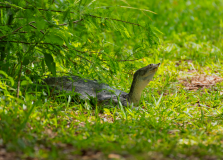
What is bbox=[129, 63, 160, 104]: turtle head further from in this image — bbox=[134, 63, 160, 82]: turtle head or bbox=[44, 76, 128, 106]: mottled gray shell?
bbox=[44, 76, 128, 106]: mottled gray shell

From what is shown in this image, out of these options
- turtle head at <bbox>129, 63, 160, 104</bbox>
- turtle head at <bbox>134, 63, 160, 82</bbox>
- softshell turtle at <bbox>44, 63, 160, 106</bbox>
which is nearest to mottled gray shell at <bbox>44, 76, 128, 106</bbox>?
softshell turtle at <bbox>44, 63, 160, 106</bbox>

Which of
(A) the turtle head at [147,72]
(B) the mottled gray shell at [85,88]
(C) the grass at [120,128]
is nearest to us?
(C) the grass at [120,128]

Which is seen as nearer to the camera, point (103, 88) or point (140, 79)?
point (140, 79)

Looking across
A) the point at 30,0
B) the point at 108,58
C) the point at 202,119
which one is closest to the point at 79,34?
the point at 108,58

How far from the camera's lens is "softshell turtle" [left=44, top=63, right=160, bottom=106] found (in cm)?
339

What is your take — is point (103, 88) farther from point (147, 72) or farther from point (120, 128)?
point (120, 128)

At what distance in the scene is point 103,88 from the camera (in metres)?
3.60

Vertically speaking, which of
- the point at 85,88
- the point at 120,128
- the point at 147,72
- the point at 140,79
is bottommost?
the point at 120,128

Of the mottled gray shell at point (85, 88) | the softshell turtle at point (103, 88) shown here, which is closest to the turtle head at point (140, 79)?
the softshell turtle at point (103, 88)

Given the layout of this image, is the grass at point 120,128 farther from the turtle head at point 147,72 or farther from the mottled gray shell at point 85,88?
the turtle head at point 147,72

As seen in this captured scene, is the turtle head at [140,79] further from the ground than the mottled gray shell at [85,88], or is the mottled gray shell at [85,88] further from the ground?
the turtle head at [140,79]

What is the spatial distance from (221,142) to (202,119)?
0.55 meters

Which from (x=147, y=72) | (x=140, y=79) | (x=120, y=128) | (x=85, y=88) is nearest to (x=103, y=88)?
(x=85, y=88)

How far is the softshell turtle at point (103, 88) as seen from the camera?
3389 millimetres
